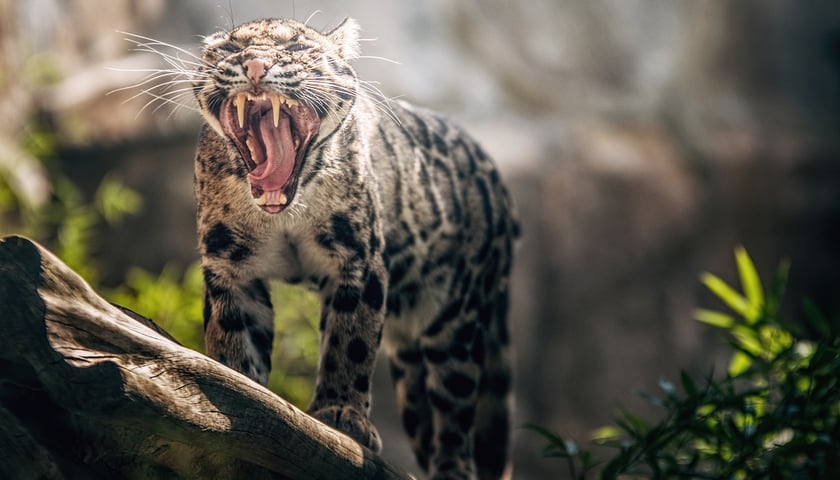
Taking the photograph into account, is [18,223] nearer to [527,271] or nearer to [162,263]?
[162,263]

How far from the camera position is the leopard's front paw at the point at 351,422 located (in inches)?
138

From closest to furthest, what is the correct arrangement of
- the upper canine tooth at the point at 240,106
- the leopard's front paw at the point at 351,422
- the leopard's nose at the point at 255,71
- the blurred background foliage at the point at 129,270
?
1. the leopard's nose at the point at 255,71
2. the upper canine tooth at the point at 240,106
3. the leopard's front paw at the point at 351,422
4. the blurred background foliage at the point at 129,270

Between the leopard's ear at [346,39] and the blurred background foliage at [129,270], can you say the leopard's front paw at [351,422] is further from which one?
the blurred background foliage at [129,270]

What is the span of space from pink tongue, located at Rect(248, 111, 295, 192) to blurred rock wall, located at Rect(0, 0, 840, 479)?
171 inches

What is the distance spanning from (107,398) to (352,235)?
1309 mm

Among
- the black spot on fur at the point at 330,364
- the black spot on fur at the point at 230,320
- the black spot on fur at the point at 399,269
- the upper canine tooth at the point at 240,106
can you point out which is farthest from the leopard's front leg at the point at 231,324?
the black spot on fur at the point at 399,269

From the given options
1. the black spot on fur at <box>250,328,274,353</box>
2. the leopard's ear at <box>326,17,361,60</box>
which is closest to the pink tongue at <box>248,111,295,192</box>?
the leopard's ear at <box>326,17,361,60</box>

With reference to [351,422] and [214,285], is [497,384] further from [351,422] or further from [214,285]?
[214,285]

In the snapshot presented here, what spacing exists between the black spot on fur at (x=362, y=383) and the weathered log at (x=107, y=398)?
25.9 inches

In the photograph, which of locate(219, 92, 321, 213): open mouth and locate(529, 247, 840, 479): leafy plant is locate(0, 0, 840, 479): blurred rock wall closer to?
locate(529, 247, 840, 479): leafy plant

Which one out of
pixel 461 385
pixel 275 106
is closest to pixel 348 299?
pixel 275 106

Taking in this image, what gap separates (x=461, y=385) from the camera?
452 cm

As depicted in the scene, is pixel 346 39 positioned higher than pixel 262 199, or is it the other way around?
pixel 346 39

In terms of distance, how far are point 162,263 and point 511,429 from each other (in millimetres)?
3847
